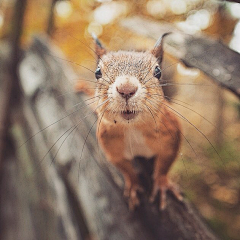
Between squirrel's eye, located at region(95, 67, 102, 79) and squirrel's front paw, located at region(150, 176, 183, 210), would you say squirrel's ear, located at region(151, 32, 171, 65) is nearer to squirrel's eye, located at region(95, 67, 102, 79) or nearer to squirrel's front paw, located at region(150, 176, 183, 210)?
squirrel's eye, located at region(95, 67, 102, 79)

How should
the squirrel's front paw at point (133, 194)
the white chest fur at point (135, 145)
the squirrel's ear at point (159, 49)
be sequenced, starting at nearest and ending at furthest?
the squirrel's ear at point (159, 49) < the white chest fur at point (135, 145) < the squirrel's front paw at point (133, 194)

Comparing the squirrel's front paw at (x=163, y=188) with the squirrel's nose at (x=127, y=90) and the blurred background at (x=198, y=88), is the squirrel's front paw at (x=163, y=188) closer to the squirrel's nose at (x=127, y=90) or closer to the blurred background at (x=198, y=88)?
the blurred background at (x=198, y=88)

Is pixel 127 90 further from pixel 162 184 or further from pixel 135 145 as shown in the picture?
pixel 162 184

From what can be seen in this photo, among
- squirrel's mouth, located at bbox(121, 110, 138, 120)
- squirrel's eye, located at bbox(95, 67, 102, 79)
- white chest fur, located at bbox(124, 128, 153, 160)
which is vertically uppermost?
squirrel's eye, located at bbox(95, 67, 102, 79)

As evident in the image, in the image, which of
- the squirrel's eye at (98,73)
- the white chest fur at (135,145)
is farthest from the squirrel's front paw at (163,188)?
the squirrel's eye at (98,73)

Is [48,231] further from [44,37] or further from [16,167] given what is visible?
[44,37]

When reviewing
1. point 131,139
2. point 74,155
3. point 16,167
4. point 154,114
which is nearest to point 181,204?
point 131,139

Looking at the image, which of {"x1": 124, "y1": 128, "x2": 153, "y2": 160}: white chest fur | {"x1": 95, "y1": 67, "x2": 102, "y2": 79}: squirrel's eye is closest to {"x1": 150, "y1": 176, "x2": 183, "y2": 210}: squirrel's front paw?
{"x1": 124, "y1": 128, "x2": 153, "y2": 160}: white chest fur
